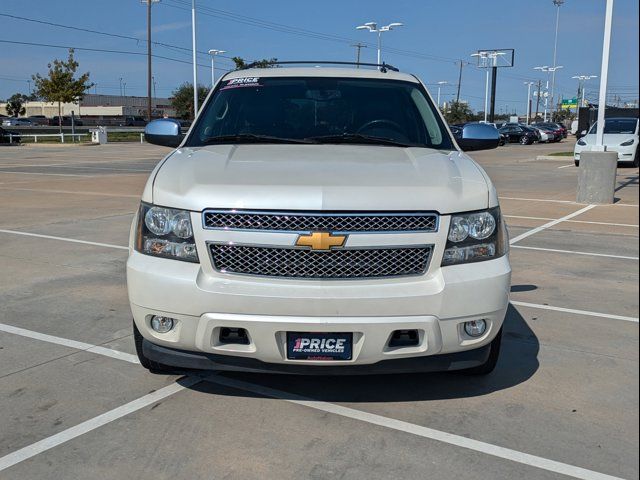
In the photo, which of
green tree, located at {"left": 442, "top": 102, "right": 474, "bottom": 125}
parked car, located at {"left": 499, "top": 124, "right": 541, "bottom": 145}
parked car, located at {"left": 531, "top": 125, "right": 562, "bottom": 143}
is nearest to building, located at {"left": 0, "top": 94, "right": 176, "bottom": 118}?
green tree, located at {"left": 442, "top": 102, "right": 474, "bottom": 125}

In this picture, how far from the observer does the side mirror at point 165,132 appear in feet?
17.0

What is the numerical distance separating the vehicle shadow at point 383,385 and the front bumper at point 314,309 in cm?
51

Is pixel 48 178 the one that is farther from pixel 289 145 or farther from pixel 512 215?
pixel 289 145

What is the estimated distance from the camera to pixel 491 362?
3934mm

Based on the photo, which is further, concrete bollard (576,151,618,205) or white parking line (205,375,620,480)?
concrete bollard (576,151,618,205)

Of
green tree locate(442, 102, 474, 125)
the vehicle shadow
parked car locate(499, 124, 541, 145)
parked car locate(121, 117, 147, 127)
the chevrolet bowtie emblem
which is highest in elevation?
green tree locate(442, 102, 474, 125)

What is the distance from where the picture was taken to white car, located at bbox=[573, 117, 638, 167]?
735 inches

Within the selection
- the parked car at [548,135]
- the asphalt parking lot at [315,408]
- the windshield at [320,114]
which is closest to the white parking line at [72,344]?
the asphalt parking lot at [315,408]

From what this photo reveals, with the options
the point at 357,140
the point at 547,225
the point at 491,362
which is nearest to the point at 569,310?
the point at 491,362

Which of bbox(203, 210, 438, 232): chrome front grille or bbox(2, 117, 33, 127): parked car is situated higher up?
bbox(2, 117, 33, 127): parked car

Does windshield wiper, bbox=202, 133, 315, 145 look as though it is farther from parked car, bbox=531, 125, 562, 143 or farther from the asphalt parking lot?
parked car, bbox=531, 125, 562, 143

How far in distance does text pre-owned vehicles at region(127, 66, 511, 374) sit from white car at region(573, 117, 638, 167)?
49.5 ft

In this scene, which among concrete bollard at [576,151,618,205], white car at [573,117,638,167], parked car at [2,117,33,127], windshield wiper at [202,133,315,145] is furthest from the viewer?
parked car at [2,117,33,127]

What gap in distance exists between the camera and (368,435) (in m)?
3.34
